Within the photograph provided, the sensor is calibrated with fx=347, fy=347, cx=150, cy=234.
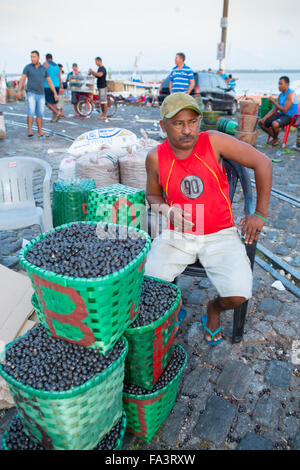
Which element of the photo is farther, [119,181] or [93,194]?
[119,181]

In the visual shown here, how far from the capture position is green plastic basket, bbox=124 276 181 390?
1900mm

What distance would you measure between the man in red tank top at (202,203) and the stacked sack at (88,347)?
2.03 ft

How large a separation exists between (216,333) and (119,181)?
2.09 m

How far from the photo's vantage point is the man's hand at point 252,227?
2566 millimetres

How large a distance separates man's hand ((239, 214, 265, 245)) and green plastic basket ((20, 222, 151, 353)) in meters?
1.08

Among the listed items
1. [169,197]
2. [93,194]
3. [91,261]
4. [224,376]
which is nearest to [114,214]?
[93,194]

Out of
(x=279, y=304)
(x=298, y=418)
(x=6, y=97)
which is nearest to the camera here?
(x=298, y=418)

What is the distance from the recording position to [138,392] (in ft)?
6.60

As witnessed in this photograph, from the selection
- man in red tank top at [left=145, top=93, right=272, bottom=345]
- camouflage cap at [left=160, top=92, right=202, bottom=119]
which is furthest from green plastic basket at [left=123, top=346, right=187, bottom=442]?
camouflage cap at [left=160, top=92, right=202, bottom=119]

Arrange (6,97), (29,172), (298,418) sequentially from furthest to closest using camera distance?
(6,97) < (29,172) < (298,418)

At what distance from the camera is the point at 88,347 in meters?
1.75

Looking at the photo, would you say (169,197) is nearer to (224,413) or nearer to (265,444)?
(224,413)

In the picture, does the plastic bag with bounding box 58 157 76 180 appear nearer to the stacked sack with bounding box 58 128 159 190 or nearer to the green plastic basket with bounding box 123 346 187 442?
the stacked sack with bounding box 58 128 159 190
